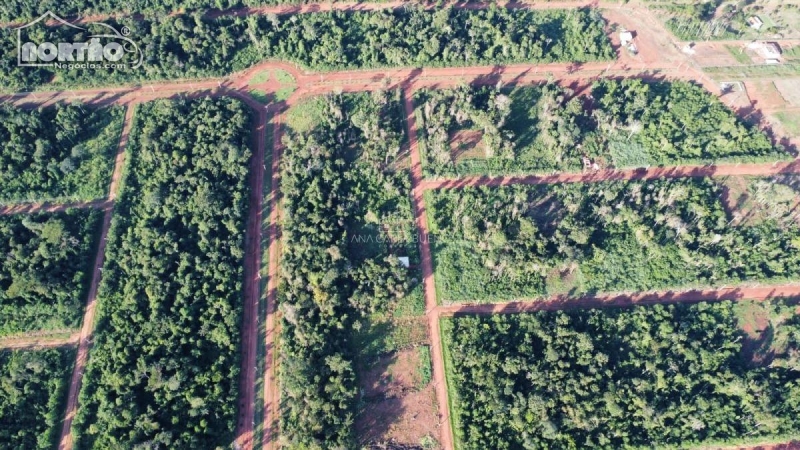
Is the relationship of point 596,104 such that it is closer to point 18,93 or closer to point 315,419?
point 315,419

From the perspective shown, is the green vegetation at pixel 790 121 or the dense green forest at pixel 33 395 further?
the green vegetation at pixel 790 121

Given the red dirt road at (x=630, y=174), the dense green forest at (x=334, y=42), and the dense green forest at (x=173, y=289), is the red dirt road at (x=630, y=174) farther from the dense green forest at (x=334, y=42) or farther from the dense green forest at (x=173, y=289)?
the dense green forest at (x=173, y=289)

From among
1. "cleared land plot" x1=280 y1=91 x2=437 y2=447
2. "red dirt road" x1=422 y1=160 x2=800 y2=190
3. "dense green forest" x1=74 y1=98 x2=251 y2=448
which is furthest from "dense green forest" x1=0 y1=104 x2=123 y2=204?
"red dirt road" x1=422 y1=160 x2=800 y2=190

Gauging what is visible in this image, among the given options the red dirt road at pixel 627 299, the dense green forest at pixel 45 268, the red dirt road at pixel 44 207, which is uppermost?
the red dirt road at pixel 44 207

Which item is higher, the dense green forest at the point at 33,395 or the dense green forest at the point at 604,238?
the dense green forest at the point at 604,238

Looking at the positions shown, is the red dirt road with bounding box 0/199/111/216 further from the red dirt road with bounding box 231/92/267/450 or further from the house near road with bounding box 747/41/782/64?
the house near road with bounding box 747/41/782/64

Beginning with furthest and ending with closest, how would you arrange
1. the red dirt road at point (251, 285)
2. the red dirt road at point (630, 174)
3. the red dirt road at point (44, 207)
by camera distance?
the red dirt road at point (630, 174) < the red dirt road at point (44, 207) < the red dirt road at point (251, 285)

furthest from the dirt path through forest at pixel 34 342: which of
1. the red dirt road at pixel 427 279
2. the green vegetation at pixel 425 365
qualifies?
the red dirt road at pixel 427 279
